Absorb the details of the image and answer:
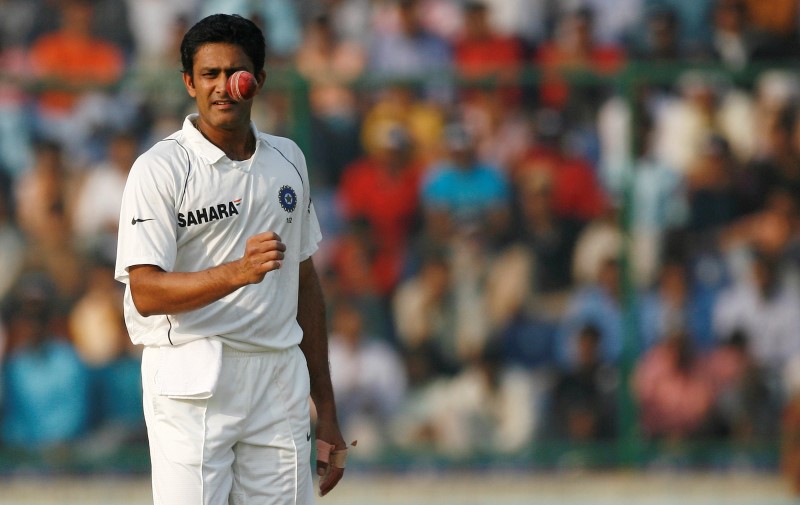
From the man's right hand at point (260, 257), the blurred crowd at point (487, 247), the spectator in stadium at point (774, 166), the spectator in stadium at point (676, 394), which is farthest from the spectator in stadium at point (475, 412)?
the man's right hand at point (260, 257)

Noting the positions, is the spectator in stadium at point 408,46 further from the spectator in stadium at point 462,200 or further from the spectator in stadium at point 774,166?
the spectator in stadium at point 774,166

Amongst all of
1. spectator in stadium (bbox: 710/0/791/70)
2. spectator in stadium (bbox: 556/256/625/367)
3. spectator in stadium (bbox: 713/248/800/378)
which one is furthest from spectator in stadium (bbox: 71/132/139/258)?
spectator in stadium (bbox: 710/0/791/70)

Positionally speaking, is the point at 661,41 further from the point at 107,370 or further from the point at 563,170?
the point at 107,370

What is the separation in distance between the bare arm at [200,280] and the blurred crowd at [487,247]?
184 inches

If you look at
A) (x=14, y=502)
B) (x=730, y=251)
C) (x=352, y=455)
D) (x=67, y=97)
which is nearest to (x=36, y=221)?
(x=67, y=97)

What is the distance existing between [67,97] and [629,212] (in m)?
3.65

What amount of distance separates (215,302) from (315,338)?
20.3 inches

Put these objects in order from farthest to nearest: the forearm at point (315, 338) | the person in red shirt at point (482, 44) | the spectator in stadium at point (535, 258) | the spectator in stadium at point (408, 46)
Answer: the spectator in stadium at point (408, 46)
the person in red shirt at point (482, 44)
the spectator in stadium at point (535, 258)
the forearm at point (315, 338)

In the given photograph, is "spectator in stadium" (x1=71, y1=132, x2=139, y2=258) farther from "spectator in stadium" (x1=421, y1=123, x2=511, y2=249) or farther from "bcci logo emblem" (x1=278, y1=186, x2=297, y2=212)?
"bcci logo emblem" (x1=278, y1=186, x2=297, y2=212)

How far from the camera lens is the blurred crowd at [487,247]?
8.48 meters

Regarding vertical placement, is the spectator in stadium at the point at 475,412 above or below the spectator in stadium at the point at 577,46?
below

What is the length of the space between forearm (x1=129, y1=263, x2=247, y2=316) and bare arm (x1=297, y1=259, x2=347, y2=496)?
2.10 feet

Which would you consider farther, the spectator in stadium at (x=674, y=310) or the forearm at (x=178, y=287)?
the spectator in stadium at (x=674, y=310)

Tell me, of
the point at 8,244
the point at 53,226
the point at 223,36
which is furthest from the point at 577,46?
the point at 223,36
